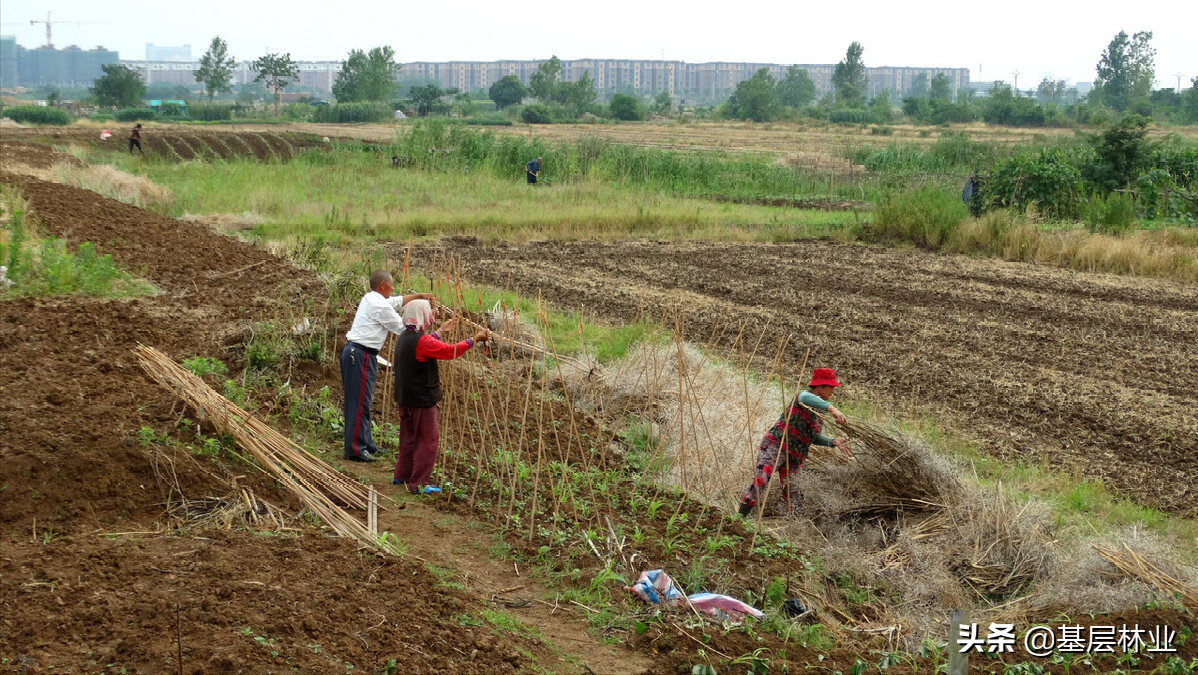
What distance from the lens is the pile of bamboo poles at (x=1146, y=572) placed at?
4.82 m

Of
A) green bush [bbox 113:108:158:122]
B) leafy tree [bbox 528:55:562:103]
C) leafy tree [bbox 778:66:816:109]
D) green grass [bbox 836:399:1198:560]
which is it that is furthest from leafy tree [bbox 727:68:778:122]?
green grass [bbox 836:399:1198:560]

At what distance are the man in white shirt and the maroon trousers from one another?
1.71ft

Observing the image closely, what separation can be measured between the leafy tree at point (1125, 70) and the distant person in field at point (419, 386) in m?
87.0

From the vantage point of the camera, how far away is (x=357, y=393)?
6.61 meters

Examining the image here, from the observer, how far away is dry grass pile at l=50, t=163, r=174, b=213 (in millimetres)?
18719

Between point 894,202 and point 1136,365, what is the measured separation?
9.16 metres

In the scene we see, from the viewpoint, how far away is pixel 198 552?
433cm

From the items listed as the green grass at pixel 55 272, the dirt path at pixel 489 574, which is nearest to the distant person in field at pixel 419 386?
the dirt path at pixel 489 574

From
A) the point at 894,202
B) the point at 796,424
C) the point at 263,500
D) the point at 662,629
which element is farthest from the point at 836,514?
the point at 894,202

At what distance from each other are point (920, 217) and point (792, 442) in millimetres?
13370

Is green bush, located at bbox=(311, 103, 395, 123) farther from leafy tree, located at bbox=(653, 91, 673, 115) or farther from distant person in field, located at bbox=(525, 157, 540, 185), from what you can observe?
distant person in field, located at bbox=(525, 157, 540, 185)

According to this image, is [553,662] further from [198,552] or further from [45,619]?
[45,619]

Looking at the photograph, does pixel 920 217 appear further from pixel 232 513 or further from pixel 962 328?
pixel 232 513

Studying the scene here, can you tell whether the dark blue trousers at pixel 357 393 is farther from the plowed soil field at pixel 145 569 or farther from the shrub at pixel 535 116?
the shrub at pixel 535 116
